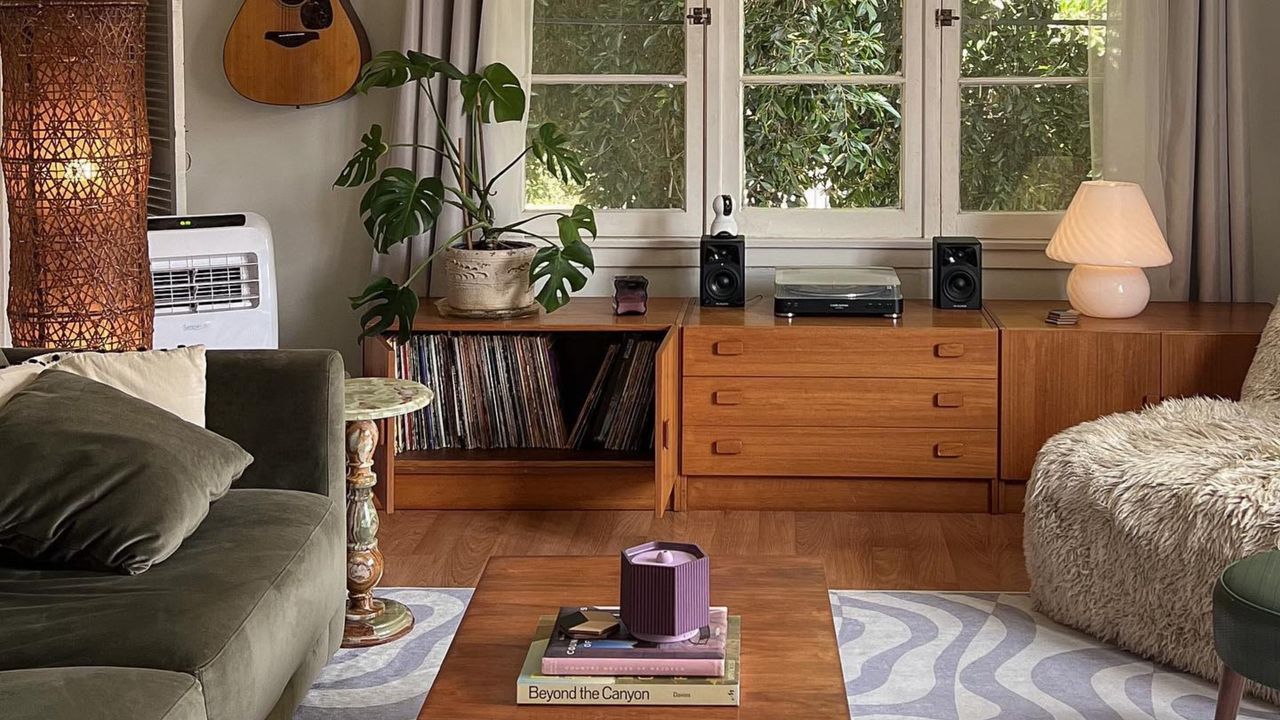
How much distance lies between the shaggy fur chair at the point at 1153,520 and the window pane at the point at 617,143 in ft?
5.32

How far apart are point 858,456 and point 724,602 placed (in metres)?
1.75

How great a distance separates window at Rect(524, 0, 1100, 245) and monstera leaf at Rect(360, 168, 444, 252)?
639 millimetres

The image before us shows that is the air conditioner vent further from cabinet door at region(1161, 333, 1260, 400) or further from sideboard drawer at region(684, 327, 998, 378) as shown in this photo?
cabinet door at region(1161, 333, 1260, 400)

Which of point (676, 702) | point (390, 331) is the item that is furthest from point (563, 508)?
point (676, 702)

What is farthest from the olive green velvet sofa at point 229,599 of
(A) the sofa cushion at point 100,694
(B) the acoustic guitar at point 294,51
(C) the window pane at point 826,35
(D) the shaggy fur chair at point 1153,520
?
(C) the window pane at point 826,35

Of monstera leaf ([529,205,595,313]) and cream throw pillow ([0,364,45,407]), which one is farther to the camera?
monstera leaf ([529,205,595,313])

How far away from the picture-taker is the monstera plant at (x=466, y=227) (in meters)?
3.88

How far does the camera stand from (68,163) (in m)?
3.26

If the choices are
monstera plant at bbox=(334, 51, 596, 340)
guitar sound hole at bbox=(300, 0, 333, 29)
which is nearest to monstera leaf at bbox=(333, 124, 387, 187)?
monstera plant at bbox=(334, 51, 596, 340)

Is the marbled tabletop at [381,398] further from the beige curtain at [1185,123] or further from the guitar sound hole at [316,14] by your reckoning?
the beige curtain at [1185,123]

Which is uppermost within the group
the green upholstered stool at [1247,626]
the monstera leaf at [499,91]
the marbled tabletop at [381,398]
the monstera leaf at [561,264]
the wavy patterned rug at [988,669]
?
the monstera leaf at [499,91]

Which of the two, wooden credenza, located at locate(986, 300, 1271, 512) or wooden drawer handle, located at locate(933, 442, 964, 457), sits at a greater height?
wooden credenza, located at locate(986, 300, 1271, 512)

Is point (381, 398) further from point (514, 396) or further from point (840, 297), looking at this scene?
point (840, 297)

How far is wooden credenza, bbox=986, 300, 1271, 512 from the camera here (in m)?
3.83
